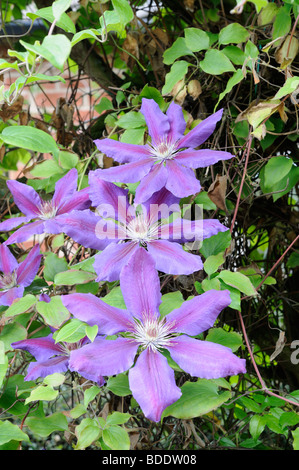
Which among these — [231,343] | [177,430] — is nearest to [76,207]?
[231,343]

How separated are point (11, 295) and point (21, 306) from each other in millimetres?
48

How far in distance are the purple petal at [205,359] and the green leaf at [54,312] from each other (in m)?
0.14

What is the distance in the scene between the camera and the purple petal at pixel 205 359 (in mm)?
444

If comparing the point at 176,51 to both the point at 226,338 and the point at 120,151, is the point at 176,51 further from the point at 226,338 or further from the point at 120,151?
the point at 226,338

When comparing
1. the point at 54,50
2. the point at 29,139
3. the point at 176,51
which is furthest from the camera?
the point at 176,51

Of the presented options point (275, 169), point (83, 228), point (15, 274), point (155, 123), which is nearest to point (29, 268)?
point (15, 274)

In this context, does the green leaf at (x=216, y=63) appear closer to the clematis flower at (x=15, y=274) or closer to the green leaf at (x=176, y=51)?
the green leaf at (x=176, y=51)

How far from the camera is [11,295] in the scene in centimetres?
63

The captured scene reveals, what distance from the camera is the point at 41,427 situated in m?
0.60

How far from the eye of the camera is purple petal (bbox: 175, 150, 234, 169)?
57 centimetres

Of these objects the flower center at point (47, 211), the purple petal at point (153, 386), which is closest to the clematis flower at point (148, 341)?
the purple petal at point (153, 386)

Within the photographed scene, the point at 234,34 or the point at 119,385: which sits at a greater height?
the point at 234,34

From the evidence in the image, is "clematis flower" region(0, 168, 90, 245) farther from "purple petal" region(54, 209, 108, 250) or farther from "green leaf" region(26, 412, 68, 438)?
"green leaf" region(26, 412, 68, 438)

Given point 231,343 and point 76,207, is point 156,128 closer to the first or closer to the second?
point 76,207
